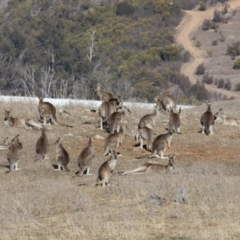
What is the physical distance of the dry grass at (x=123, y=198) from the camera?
37.9 ft

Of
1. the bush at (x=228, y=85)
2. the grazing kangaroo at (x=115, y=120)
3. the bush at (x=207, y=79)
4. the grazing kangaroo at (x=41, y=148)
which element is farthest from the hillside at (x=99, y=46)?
the grazing kangaroo at (x=41, y=148)

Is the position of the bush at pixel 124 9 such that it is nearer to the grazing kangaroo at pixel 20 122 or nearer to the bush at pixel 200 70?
the bush at pixel 200 70

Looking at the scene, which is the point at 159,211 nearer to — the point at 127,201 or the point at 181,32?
the point at 127,201

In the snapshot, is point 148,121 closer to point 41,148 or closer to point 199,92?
point 41,148

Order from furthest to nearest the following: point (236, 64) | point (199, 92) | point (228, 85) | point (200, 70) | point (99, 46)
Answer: point (99, 46) → point (200, 70) → point (236, 64) → point (228, 85) → point (199, 92)

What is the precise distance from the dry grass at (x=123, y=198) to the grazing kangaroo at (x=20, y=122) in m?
0.56

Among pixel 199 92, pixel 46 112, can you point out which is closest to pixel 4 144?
pixel 46 112

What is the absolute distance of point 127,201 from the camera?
1375cm

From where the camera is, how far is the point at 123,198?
46.1ft

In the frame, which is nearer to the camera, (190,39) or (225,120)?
(225,120)

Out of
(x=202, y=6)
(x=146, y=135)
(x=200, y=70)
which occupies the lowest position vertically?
(x=146, y=135)

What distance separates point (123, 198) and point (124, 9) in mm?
68316

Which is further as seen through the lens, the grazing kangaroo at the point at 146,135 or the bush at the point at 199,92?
the bush at the point at 199,92

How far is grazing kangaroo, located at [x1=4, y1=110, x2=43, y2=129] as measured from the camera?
22.4 metres
